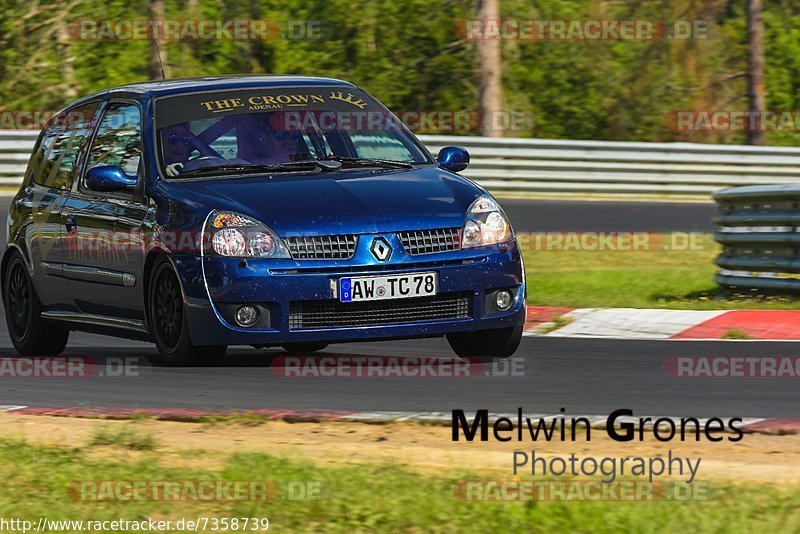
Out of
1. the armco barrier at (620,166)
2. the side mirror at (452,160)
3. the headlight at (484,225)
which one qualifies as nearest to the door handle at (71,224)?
the side mirror at (452,160)

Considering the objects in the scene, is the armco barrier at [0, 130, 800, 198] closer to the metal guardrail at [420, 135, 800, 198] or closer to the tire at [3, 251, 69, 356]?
the metal guardrail at [420, 135, 800, 198]

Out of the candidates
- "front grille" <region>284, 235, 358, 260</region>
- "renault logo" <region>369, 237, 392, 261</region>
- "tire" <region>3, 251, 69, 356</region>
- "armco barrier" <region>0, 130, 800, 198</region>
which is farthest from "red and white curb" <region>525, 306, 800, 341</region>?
"armco barrier" <region>0, 130, 800, 198</region>

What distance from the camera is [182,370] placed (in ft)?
27.0

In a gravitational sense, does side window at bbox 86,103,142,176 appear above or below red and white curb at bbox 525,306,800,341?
above

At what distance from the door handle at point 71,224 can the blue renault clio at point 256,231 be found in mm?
19

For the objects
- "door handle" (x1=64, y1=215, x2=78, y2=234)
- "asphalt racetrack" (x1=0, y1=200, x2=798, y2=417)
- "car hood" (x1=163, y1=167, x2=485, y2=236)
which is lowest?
"asphalt racetrack" (x1=0, y1=200, x2=798, y2=417)

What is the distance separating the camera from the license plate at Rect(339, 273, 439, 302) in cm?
771

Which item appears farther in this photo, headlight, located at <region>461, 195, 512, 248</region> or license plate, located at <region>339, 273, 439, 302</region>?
headlight, located at <region>461, 195, 512, 248</region>

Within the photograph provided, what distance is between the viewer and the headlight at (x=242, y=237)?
25.4 feet

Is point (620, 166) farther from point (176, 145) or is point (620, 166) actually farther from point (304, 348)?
point (176, 145)

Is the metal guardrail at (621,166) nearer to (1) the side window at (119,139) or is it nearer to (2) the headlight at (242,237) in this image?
(1) the side window at (119,139)

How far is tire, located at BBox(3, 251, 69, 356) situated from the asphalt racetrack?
0.20 m

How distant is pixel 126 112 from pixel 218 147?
33.5 inches

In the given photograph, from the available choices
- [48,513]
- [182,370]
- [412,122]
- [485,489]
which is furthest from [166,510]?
[412,122]
